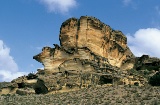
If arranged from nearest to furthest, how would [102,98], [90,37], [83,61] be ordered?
[102,98] < [83,61] < [90,37]

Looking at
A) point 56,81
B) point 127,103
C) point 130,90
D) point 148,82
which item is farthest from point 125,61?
point 127,103

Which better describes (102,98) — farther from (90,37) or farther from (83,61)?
(90,37)

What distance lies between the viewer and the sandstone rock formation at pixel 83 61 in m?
60.6

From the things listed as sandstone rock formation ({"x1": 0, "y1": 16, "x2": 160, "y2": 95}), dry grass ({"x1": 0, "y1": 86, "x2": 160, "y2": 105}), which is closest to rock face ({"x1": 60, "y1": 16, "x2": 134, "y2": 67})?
sandstone rock formation ({"x1": 0, "y1": 16, "x2": 160, "y2": 95})

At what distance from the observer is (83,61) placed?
65625mm

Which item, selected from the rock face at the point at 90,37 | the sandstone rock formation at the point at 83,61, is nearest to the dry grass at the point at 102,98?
the sandstone rock formation at the point at 83,61

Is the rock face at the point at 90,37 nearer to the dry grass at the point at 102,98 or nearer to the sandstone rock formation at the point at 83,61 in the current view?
the sandstone rock formation at the point at 83,61

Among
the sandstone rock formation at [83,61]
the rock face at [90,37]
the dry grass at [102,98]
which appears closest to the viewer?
the dry grass at [102,98]

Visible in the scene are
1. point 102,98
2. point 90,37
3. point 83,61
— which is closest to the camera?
point 102,98

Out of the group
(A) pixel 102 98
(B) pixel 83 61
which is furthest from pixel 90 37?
(A) pixel 102 98

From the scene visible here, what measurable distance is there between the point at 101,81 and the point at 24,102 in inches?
573

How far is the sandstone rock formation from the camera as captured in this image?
6062 cm

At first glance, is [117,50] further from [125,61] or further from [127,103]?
[127,103]

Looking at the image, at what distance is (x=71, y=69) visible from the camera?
65.6 meters
